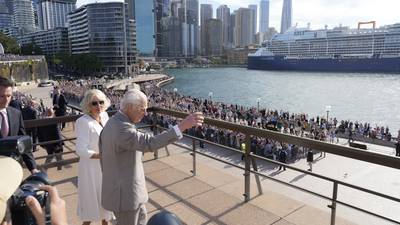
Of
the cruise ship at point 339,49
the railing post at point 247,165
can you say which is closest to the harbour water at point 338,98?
the cruise ship at point 339,49

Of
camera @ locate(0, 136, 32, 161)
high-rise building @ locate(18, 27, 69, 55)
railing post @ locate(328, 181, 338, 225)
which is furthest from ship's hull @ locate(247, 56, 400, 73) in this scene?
camera @ locate(0, 136, 32, 161)

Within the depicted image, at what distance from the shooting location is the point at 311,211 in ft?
11.5

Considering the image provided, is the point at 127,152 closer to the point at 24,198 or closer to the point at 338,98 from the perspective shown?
the point at 24,198

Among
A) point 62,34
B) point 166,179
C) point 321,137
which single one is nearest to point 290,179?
point 321,137

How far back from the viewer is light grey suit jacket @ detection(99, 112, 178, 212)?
7.18ft

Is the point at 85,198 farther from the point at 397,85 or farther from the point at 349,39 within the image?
the point at 349,39

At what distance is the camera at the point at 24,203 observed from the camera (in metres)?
1.08

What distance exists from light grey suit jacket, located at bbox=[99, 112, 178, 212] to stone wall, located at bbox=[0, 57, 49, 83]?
50368mm

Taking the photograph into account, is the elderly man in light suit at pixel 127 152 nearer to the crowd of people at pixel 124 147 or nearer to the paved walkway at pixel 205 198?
the crowd of people at pixel 124 147

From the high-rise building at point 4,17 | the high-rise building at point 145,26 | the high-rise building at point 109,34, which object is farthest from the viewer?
the high-rise building at point 4,17

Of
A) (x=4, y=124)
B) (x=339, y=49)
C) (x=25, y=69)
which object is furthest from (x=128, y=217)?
(x=339, y=49)

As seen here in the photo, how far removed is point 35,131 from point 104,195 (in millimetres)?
4397

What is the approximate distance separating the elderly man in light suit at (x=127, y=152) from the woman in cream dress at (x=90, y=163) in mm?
626

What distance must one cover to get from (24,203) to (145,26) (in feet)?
609
